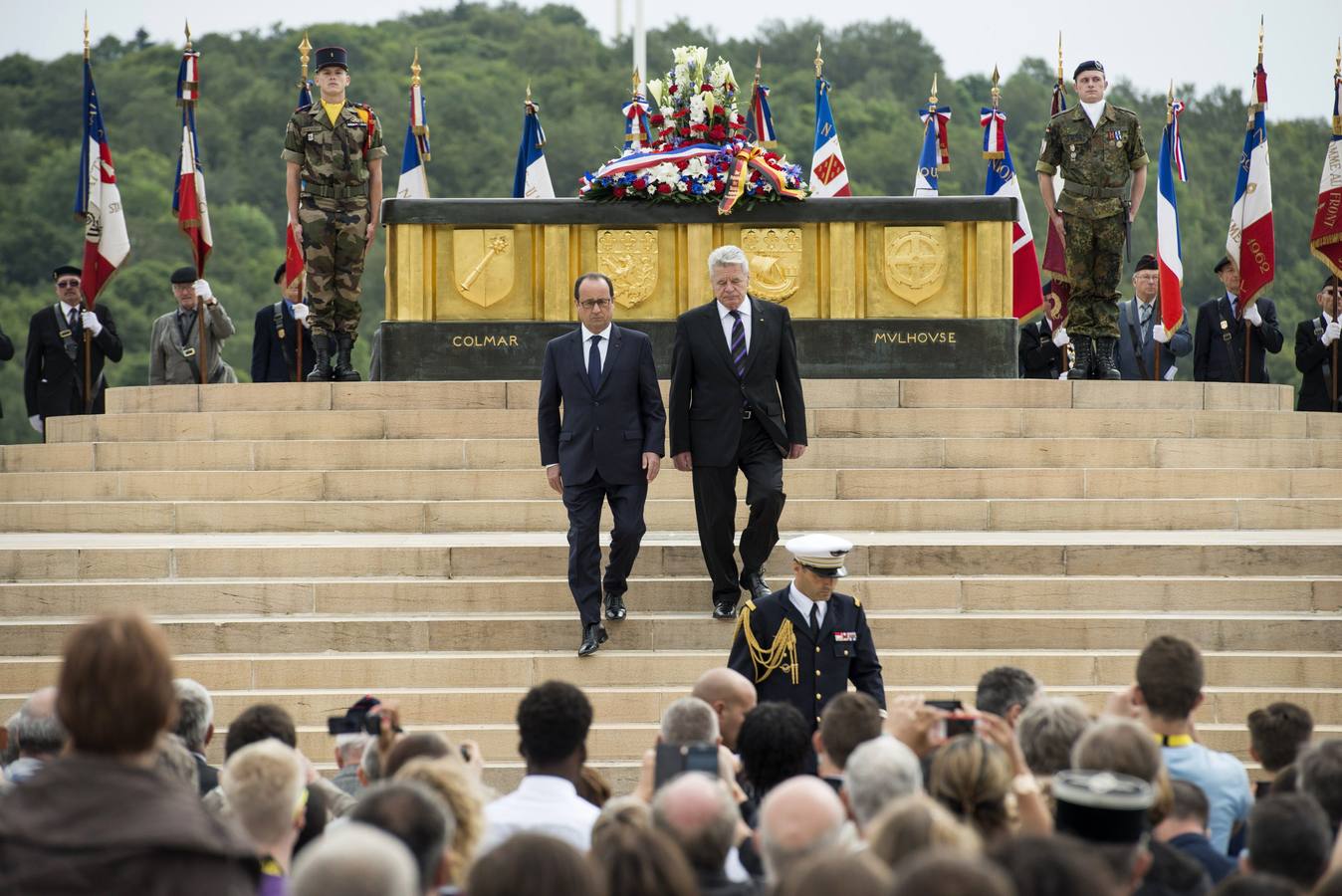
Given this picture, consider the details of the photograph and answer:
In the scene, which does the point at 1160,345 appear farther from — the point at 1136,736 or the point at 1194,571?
the point at 1136,736

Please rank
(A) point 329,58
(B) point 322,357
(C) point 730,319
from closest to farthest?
1. (C) point 730,319
2. (A) point 329,58
3. (B) point 322,357

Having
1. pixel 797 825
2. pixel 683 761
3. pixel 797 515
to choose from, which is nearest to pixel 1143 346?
pixel 797 515

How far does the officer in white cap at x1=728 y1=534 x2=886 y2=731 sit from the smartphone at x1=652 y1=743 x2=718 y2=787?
2.47 meters

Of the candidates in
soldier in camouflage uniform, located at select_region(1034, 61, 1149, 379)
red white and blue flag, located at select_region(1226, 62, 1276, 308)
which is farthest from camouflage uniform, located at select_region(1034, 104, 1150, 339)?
red white and blue flag, located at select_region(1226, 62, 1276, 308)

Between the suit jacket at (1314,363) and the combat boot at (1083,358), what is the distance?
8.50 feet

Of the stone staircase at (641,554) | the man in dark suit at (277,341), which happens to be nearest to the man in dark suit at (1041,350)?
the stone staircase at (641,554)

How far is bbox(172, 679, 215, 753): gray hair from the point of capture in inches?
248

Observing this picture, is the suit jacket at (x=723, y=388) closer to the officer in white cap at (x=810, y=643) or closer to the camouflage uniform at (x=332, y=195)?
the officer in white cap at (x=810, y=643)

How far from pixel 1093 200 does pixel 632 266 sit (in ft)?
11.8

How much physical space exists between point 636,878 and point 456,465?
31.2ft

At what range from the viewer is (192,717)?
6.32 metres

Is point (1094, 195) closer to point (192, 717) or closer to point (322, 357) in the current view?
point (322, 357)

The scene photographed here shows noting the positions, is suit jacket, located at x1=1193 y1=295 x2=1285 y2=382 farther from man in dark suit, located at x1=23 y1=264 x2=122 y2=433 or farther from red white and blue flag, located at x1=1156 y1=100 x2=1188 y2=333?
man in dark suit, located at x1=23 y1=264 x2=122 y2=433

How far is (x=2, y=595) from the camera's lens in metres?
10.7
